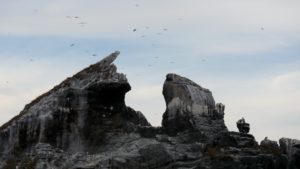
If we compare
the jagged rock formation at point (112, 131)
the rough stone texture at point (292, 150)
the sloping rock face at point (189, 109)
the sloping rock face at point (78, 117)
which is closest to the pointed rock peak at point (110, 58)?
the jagged rock formation at point (112, 131)

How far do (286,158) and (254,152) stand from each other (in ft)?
10.2

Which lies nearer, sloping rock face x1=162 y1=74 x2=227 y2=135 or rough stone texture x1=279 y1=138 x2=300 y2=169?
sloping rock face x1=162 y1=74 x2=227 y2=135

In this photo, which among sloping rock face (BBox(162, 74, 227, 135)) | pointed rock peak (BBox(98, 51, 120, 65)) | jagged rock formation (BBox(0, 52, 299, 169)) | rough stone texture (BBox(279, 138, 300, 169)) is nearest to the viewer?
jagged rock formation (BBox(0, 52, 299, 169))

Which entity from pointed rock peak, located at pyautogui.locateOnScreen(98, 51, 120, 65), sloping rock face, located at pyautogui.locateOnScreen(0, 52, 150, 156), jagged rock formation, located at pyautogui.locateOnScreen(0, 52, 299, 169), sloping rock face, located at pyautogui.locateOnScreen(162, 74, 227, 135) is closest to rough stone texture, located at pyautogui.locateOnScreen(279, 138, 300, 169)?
jagged rock formation, located at pyautogui.locateOnScreen(0, 52, 299, 169)

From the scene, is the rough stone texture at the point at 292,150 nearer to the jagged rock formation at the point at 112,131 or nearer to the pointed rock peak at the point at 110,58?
the jagged rock formation at the point at 112,131

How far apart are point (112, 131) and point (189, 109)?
4687 mm

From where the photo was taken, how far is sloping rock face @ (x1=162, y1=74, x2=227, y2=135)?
6022 centimetres

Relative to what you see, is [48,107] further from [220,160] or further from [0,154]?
[220,160]

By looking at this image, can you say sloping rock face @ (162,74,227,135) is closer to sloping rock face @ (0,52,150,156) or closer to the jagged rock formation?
the jagged rock formation

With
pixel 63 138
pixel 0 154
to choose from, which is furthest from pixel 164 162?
pixel 0 154

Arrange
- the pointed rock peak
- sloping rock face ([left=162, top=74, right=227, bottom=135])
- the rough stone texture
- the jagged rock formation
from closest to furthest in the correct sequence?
the jagged rock formation
sloping rock face ([left=162, top=74, right=227, bottom=135])
the rough stone texture
the pointed rock peak

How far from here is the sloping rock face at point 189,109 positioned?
2371 inches

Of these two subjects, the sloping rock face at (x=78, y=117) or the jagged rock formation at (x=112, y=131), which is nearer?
the jagged rock formation at (x=112, y=131)

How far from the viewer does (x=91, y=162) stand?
57594 mm
